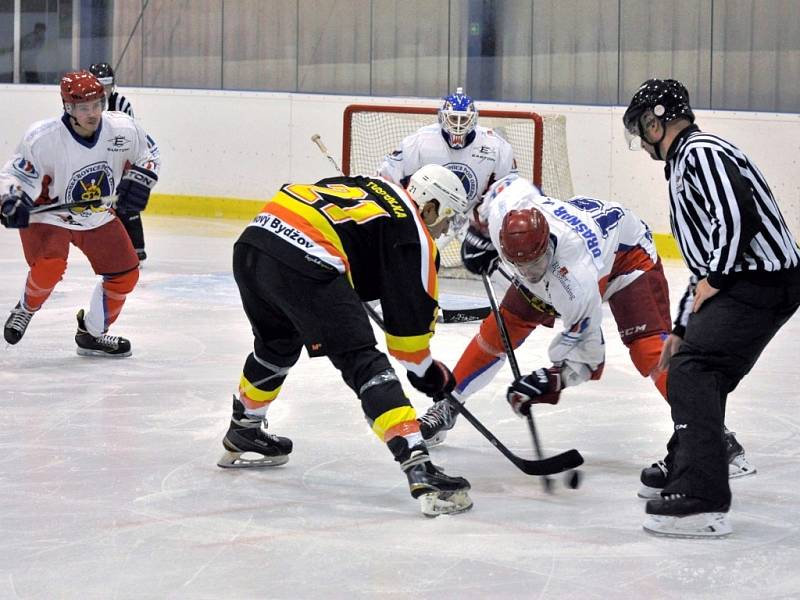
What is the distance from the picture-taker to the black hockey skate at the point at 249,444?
11.6ft

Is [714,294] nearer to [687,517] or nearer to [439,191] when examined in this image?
[687,517]

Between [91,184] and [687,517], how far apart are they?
2906 mm

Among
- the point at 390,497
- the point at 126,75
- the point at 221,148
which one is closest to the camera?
the point at 390,497

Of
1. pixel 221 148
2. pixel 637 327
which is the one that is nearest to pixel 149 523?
pixel 637 327

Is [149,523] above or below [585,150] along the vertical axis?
below

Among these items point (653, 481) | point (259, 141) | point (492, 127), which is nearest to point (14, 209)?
point (653, 481)

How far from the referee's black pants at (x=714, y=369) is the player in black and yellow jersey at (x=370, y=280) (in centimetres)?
54

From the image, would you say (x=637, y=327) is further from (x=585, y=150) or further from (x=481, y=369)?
(x=585, y=150)

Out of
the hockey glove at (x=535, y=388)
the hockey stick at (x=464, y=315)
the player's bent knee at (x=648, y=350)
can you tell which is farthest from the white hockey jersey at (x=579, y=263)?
the hockey stick at (x=464, y=315)

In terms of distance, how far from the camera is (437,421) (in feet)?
12.3

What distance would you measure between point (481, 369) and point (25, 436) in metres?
1.31

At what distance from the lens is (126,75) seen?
414 inches

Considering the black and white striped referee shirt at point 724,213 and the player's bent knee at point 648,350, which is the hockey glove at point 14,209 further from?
the black and white striped referee shirt at point 724,213

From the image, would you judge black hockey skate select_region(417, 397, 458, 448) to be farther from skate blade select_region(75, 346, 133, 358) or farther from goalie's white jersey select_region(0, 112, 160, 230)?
goalie's white jersey select_region(0, 112, 160, 230)
